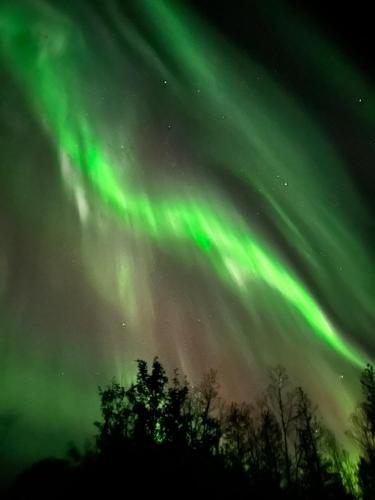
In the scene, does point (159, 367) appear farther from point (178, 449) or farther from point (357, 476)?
point (357, 476)

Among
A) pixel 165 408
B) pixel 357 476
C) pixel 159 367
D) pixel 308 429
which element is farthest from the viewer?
pixel 357 476

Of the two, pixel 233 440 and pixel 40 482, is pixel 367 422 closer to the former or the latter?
pixel 233 440

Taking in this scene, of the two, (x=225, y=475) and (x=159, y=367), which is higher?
(x=159, y=367)

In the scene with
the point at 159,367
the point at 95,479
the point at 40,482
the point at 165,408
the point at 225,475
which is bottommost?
the point at 225,475

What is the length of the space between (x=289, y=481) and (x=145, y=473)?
2055 centimetres

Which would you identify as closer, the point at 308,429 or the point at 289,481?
the point at 289,481

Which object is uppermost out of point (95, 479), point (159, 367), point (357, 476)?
point (159, 367)

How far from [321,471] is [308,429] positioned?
3426mm

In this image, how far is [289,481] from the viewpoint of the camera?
94.7 ft

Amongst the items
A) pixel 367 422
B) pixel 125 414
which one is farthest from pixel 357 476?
pixel 125 414

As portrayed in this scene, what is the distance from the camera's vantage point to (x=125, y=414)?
25641 millimetres

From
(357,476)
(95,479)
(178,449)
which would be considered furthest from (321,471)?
(95,479)

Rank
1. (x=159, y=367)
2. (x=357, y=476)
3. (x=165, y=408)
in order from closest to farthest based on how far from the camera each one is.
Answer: (x=165, y=408) → (x=159, y=367) → (x=357, y=476)


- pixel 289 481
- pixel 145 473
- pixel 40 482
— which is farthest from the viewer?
pixel 289 481
